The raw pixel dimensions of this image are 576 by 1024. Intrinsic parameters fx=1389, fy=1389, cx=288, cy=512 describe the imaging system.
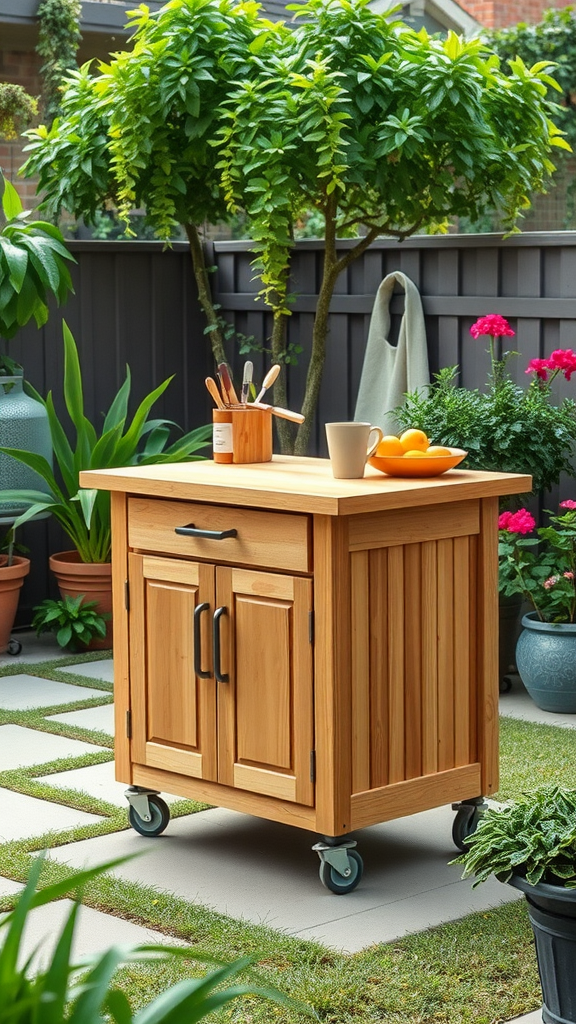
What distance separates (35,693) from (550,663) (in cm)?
192

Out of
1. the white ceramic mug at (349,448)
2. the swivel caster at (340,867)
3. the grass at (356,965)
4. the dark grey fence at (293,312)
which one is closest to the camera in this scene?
the grass at (356,965)

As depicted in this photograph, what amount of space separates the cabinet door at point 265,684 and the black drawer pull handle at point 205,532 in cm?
9

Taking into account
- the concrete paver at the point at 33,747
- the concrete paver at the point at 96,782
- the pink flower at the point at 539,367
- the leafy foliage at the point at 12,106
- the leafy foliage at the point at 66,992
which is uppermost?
the leafy foliage at the point at 12,106

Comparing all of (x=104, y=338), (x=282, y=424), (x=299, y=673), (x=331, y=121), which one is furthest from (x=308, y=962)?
(x=104, y=338)

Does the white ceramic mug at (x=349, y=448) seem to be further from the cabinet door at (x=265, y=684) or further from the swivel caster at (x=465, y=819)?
the swivel caster at (x=465, y=819)

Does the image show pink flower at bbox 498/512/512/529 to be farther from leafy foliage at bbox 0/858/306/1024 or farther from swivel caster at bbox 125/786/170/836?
leafy foliage at bbox 0/858/306/1024

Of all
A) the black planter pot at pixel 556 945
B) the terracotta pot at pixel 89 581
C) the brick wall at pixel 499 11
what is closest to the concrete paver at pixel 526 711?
the terracotta pot at pixel 89 581

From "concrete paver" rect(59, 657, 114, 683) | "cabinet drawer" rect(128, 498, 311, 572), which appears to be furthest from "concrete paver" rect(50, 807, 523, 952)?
"concrete paver" rect(59, 657, 114, 683)

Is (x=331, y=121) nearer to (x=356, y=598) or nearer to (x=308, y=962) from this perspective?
(x=356, y=598)

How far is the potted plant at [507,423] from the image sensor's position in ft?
16.2

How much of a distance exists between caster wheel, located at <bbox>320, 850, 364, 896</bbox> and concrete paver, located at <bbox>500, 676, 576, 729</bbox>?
65.0 inches

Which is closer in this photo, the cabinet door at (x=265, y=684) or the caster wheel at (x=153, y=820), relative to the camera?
the cabinet door at (x=265, y=684)

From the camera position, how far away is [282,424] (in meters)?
6.17

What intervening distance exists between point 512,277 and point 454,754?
2572mm
